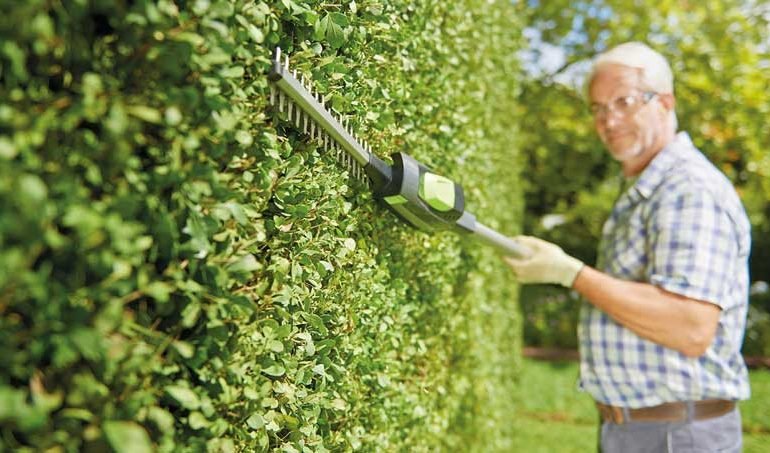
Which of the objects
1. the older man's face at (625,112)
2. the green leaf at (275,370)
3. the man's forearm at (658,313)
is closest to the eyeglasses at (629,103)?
the older man's face at (625,112)

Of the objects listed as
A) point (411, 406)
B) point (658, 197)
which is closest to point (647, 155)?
point (658, 197)

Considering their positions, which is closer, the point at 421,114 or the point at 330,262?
the point at 330,262

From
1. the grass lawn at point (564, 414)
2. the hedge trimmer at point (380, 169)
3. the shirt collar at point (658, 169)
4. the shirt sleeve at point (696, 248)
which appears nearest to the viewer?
the hedge trimmer at point (380, 169)

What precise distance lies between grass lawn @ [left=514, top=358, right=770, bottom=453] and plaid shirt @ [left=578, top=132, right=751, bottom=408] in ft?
12.9

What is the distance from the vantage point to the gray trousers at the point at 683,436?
8.83 ft

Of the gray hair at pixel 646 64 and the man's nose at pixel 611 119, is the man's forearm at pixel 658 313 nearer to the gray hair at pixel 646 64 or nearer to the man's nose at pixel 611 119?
the man's nose at pixel 611 119

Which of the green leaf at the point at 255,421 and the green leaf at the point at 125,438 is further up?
the green leaf at the point at 125,438

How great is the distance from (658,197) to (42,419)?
2619 millimetres

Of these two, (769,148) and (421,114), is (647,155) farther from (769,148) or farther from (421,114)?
(769,148)

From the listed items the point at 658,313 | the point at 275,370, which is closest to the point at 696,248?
the point at 658,313

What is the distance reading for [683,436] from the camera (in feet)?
8.89

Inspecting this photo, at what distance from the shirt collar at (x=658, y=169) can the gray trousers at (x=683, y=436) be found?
1036 millimetres

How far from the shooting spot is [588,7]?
8297mm

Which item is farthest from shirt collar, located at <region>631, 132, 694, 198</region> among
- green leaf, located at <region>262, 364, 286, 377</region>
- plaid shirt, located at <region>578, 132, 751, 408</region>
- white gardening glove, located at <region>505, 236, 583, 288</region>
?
green leaf, located at <region>262, 364, 286, 377</region>
